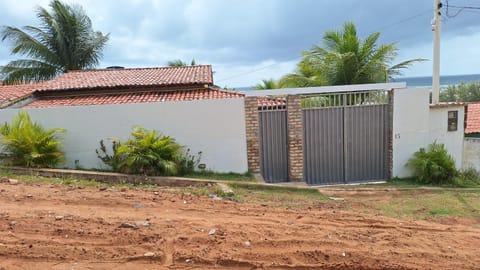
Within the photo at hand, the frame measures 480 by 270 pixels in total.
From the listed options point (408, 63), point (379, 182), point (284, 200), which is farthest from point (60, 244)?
point (408, 63)

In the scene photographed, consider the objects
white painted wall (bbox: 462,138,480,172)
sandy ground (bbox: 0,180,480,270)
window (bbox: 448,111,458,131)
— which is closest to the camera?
sandy ground (bbox: 0,180,480,270)

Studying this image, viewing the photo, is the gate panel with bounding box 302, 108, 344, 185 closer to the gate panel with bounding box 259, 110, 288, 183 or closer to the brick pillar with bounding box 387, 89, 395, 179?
the gate panel with bounding box 259, 110, 288, 183

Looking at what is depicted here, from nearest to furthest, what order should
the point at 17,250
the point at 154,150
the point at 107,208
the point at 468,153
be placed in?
the point at 17,250 → the point at 107,208 → the point at 154,150 → the point at 468,153

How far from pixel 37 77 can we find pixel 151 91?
38.9ft

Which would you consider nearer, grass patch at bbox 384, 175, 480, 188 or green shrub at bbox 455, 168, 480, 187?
grass patch at bbox 384, 175, 480, 188

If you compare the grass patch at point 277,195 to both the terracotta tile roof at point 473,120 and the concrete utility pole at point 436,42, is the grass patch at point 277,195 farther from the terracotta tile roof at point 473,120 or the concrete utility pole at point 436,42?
the terracotta tile roof at point 473,120

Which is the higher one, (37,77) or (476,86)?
(476,86)

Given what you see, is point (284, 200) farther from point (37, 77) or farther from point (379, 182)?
point (37, 77)

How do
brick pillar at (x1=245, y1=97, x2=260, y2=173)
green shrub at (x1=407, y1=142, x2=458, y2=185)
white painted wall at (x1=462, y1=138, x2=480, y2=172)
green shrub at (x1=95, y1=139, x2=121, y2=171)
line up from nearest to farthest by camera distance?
green shrub at (x1=95, y1=139, x2=121, y2=171) < brick pillar at (x1=245, y1=97, x2=260, y2=173) < green shrub at (x1=407, y1=142, x2=458, y2=185) < white painted wall at (x1=462, y1=138, x2=480, y2=172)

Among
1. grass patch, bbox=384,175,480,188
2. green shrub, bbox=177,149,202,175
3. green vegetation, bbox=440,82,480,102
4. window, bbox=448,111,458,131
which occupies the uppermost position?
green vegetation, bbox=440,82,480,102

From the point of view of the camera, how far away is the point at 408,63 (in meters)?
13.9

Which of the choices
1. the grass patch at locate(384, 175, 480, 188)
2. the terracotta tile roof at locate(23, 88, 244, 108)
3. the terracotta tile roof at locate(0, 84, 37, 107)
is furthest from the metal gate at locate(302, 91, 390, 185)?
the terracotta tile roof at locate(0, 84, 37, 107)

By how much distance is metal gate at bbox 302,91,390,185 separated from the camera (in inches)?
385

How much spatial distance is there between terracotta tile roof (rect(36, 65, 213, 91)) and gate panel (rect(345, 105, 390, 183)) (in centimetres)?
455
